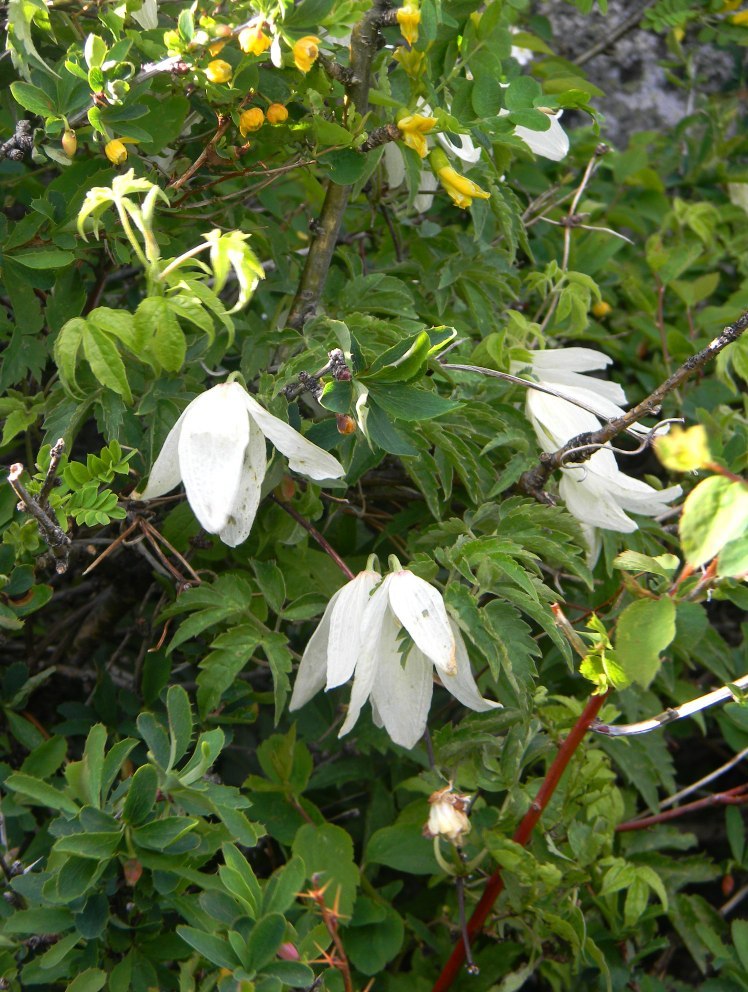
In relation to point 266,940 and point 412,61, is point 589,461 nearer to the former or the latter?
point 412,61

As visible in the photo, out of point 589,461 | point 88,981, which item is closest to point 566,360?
point 589,461

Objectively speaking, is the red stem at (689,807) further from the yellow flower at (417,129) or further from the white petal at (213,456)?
the yellow flower at (417,129)

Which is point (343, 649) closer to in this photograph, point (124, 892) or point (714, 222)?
point (124, 892)

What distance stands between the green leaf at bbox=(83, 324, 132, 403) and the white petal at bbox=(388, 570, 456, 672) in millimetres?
328

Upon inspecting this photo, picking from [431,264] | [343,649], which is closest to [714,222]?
[431,264]

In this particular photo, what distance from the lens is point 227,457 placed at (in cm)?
92

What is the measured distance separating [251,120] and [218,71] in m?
0.08

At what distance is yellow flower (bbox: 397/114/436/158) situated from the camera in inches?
41.6

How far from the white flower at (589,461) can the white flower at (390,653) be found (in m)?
0.23

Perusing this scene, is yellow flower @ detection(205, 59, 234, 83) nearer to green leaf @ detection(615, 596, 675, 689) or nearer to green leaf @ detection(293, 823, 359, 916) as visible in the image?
green leaf @ detection(615, 596, 675, 689)

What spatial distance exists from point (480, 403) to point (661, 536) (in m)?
0.39

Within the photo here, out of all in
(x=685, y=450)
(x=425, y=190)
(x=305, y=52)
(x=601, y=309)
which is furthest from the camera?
(x=601, y=309)

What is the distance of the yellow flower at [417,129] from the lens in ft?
3.46

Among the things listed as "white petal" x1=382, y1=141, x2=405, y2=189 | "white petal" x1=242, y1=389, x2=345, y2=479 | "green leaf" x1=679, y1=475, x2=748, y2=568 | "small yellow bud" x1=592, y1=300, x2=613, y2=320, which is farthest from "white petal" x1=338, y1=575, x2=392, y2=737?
"small yellow bud" x1=592, y1=300, x2=613, y2=320
